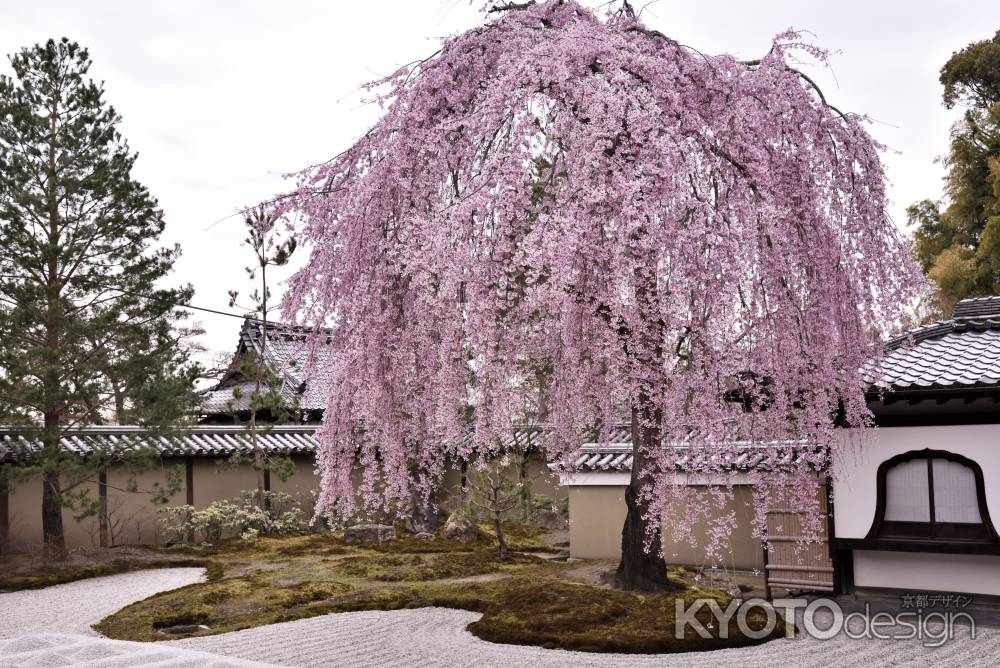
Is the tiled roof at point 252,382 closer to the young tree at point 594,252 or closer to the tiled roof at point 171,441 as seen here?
the tiled roof at point 171,441

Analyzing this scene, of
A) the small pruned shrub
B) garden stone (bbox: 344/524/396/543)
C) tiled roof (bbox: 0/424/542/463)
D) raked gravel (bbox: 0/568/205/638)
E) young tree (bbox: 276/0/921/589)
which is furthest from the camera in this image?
the small pruned shrub

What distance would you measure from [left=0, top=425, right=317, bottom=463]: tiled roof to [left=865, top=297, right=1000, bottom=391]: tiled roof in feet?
39.8

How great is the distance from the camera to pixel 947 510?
995cm

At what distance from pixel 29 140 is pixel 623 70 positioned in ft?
41.0

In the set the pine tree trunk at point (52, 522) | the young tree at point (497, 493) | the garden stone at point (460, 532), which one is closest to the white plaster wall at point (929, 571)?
the young tree at point (497, 493)

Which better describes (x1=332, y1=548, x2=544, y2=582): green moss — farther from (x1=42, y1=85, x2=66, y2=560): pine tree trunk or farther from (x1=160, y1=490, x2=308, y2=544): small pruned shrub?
(x1=42, y1=85, x2=66, y2=560): pine tree trunk

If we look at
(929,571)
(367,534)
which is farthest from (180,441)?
(929,571)

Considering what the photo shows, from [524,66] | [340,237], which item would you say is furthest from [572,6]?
[340,237]

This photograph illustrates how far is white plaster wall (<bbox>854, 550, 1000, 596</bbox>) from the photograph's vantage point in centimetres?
987

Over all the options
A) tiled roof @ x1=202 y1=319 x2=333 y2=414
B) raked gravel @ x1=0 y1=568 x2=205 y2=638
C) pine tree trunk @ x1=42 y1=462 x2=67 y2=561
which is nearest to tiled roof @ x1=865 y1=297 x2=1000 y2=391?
raked gravel @ x1=0 y1=568 x2=205 y2=638

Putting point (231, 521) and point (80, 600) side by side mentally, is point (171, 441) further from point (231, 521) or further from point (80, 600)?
point (80, 600)

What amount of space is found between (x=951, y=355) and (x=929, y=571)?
2531mm

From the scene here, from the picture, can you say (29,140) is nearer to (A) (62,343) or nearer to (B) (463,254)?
(A) (62,343)

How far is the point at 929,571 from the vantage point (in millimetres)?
10180
